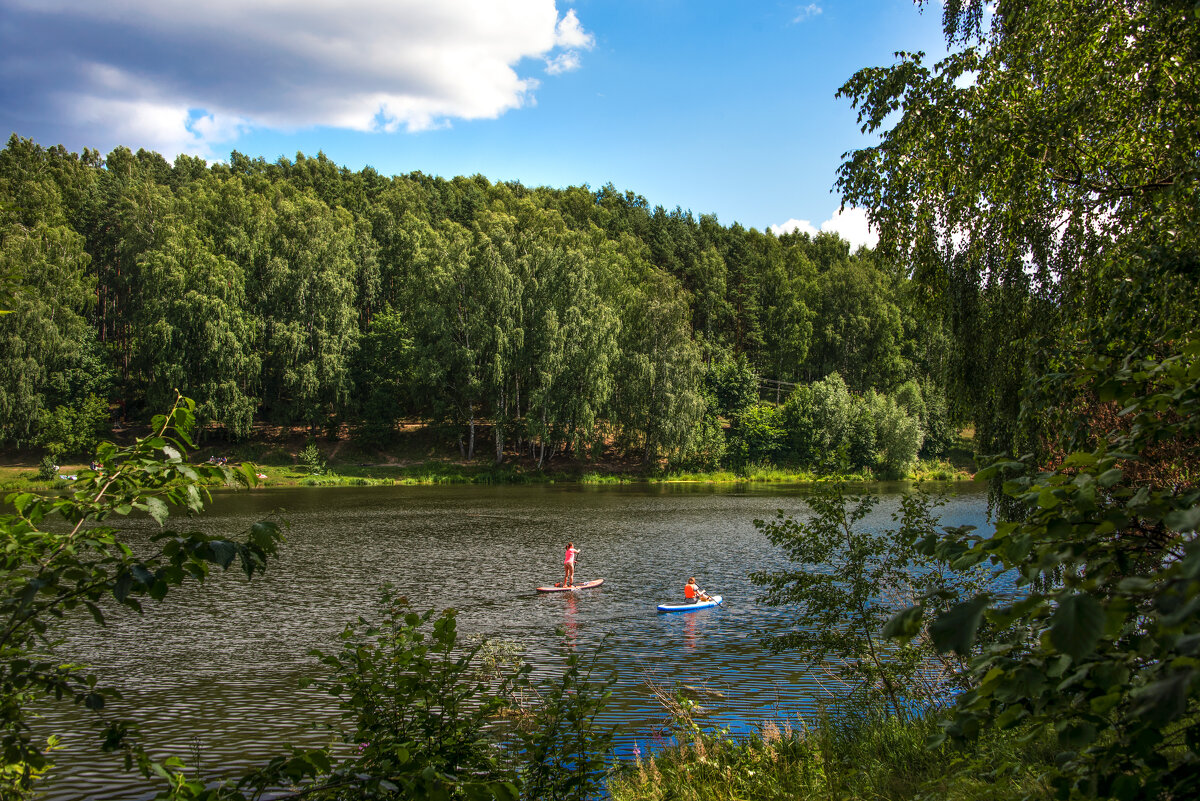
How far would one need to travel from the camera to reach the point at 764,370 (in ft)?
245

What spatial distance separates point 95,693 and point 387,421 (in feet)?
175

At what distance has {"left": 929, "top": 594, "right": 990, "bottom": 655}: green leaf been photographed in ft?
5.72

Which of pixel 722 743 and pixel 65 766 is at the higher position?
pixel 722 743

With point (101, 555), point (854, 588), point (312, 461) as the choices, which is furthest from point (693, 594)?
point (312, 461)

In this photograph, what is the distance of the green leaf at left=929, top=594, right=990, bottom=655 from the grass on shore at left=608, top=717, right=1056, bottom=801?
4187 millimetres

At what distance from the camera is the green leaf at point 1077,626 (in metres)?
1.64

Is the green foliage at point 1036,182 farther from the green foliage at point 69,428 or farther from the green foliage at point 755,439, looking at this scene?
the green foliage at point 69,428

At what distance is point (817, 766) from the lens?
6.76m

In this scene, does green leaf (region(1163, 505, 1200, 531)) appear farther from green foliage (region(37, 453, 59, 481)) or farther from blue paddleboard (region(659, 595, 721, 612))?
green foliage (region(37, 453, 59, 481))

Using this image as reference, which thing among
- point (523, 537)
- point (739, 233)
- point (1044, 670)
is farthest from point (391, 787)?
point (739, 233)

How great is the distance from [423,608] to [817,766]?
A: 11342 mm

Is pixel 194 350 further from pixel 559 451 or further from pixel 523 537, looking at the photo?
pixel 523 537

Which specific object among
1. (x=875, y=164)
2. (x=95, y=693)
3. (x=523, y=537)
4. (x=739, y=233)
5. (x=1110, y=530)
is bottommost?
(x=523, y=537)

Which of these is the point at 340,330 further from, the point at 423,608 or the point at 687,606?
the point at 687,606
